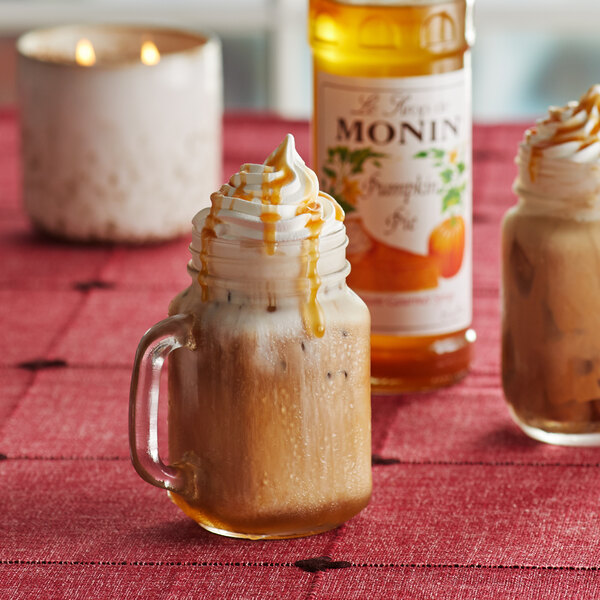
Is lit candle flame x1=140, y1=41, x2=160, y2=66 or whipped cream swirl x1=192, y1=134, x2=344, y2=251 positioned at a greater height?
whipped cream swirl x1=192, y1=134, x2=344, y2=251

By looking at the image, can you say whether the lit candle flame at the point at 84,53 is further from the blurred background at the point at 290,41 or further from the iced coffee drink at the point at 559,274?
the blurred background at the point at 290,41

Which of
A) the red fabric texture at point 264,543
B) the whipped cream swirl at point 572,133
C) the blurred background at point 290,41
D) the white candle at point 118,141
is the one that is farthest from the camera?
the blurred background at point 290,41

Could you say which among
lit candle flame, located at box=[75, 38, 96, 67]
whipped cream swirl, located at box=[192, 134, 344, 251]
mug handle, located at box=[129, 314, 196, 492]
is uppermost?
whipped cream swirl, located at box=[192, 134, 344, 251]

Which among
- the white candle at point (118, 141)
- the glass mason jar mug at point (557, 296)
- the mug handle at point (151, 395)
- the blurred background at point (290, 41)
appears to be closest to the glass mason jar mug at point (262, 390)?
the mug handle at point (151, 395)

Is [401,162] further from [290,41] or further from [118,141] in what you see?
[290,41]

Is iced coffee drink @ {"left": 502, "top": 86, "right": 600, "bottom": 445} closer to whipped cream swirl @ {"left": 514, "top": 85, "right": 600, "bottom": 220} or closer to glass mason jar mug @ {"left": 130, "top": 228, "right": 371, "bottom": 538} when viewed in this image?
whipped cream swirl @ {"left": 514, "top": 85, "right": 600, "bottom": 220}

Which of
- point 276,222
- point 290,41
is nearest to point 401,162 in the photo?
point 276,222

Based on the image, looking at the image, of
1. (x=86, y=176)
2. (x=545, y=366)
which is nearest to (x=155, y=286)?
(x=86, y=176)

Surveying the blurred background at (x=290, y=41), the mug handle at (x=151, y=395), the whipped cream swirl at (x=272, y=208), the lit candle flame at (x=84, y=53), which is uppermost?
the whipped cream swirl at (x=272, y=208)

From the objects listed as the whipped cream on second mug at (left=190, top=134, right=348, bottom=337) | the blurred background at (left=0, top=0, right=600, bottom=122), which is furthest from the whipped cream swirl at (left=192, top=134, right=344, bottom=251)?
the blurred background at (left=0, top=0, right=600, bottom=122)
